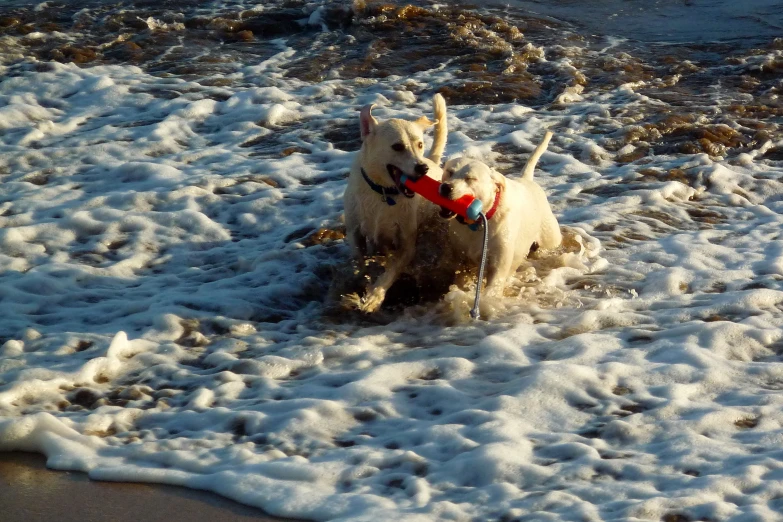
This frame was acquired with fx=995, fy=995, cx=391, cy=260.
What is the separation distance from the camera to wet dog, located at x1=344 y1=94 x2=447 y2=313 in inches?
281

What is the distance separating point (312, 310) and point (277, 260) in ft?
3.34

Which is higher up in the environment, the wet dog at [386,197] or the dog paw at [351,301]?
the wet dog at [386,197]

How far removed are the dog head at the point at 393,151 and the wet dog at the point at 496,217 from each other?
262mm

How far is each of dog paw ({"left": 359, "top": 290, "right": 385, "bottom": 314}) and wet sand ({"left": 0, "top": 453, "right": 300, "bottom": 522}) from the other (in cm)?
262

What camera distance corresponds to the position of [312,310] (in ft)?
24.4

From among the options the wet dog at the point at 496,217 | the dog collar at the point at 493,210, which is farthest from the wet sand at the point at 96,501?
the dog collar at the point at 493,210

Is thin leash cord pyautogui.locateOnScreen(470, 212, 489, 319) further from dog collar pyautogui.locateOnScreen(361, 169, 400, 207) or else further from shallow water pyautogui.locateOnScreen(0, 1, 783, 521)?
dog collar pyautogui.locateOnScreen(361, 169, 400, 207)

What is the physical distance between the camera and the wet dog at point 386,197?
712 centimetres

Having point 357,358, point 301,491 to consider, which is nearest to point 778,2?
point 357,358

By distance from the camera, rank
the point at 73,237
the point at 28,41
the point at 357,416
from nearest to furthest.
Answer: the point at 357,416 < the point at 73,237 < the point at 28,41

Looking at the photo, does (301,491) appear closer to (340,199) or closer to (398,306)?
(398,306)

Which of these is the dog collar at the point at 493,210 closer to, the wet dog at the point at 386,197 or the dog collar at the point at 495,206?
the dog collar at the point at 495,206

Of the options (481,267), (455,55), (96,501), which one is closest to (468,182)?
(481,267)

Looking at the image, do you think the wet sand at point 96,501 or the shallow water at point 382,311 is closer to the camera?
the wet sand at point 96,501
